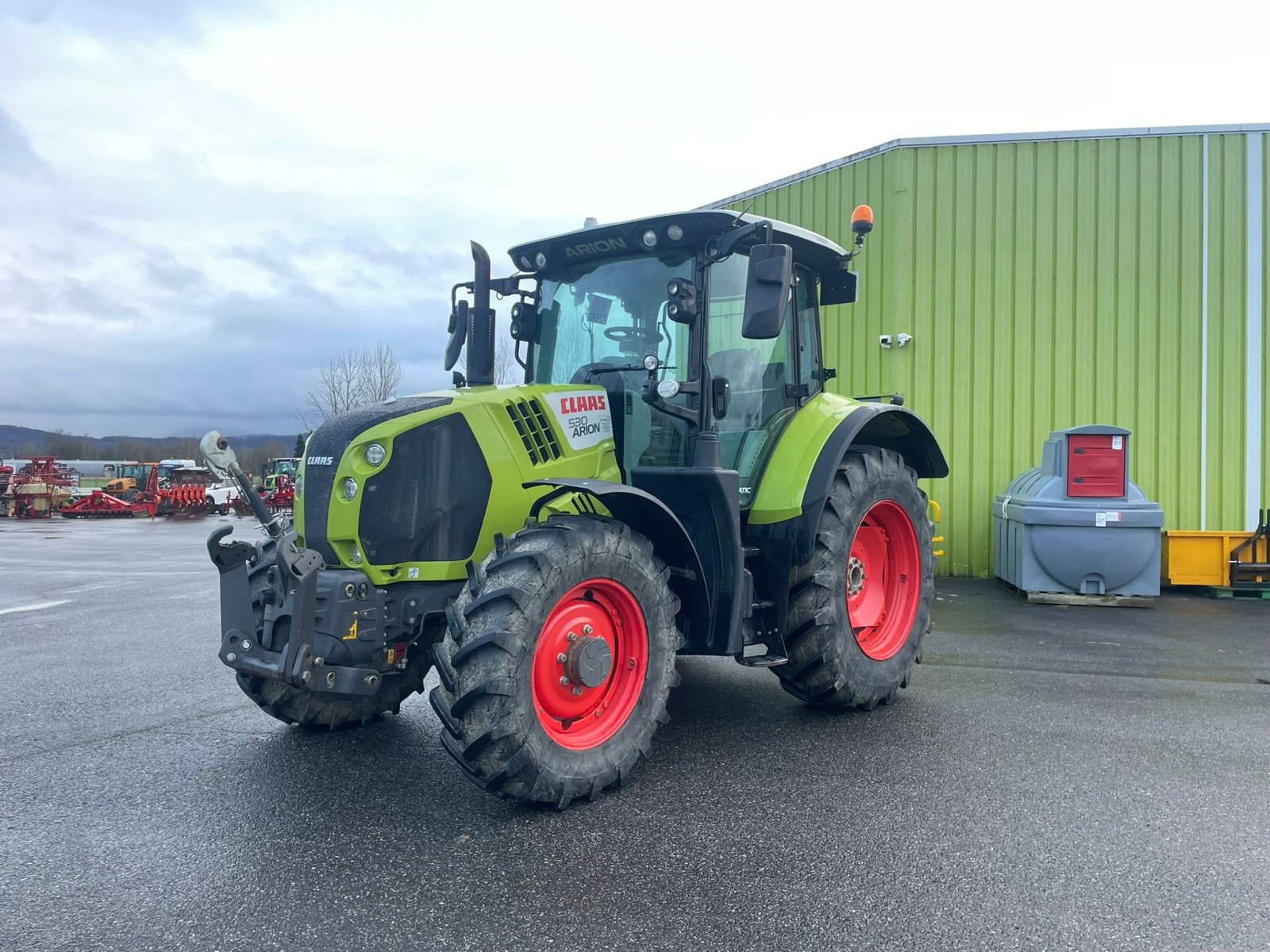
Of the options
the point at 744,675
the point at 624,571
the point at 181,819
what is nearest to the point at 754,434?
the point at 624,571

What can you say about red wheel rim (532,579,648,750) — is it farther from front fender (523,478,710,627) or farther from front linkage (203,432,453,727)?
front linkage (203,432,453,727)

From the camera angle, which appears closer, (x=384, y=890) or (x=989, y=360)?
(x=384, y=890)

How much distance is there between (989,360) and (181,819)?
10269 millimetres

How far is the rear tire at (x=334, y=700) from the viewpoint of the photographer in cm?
401

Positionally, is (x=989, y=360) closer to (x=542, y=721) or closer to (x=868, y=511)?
(x=868, y=511)

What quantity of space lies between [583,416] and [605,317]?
69 centimetres

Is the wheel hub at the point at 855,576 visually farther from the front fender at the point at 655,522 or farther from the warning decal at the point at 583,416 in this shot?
the warning decal at the point at 583,416

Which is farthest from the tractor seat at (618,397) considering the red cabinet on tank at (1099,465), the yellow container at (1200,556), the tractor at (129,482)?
the tractor at (129,482)

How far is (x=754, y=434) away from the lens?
4633mm

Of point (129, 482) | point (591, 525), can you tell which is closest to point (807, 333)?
point (591, 525)

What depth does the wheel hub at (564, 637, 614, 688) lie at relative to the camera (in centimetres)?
341

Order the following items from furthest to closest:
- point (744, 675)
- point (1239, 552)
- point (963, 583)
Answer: point (963, 583) → point (1239, 552) → point (744, 675)

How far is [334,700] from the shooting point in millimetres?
4207

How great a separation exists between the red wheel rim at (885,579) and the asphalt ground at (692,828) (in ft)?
1.41
